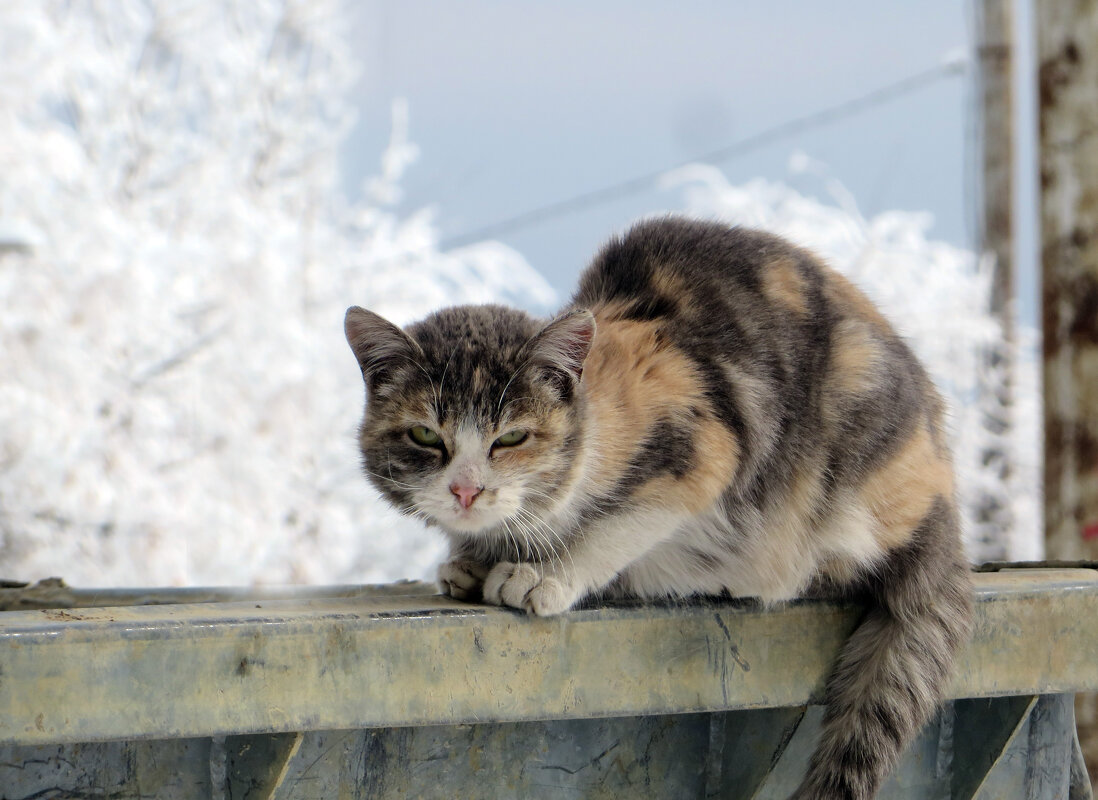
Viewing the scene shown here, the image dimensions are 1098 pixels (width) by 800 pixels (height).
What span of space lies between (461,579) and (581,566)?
0.71 ft

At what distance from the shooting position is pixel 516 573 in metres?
1.73

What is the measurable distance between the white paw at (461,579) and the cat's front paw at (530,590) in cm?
8

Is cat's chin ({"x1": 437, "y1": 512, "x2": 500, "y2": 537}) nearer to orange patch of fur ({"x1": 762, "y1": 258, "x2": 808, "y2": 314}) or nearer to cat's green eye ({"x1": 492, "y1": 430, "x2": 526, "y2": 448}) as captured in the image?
cat's green eye ({"x1": 492, "y1": 430, "x2": 526, "y2": 448})

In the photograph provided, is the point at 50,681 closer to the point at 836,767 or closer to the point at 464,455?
the point at 464,455

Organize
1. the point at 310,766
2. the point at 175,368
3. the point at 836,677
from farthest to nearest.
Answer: the point at 175,368
the point at 836,677
the point at 310,766

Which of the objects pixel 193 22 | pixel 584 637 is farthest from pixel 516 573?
pixel 193 22

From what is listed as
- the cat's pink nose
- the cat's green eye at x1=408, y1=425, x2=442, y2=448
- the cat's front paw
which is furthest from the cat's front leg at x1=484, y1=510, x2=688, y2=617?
the cat's green eye at x1=408, y1=425, x2=442, y2=448

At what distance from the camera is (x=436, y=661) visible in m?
1.54

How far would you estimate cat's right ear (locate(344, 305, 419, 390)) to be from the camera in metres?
1.89

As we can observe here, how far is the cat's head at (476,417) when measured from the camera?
6.00ft

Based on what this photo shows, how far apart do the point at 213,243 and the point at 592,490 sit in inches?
239

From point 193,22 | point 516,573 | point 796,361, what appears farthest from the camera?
point 193,22

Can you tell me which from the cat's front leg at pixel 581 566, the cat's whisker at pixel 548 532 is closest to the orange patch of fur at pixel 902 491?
the cat's front leg at pixel 581 566

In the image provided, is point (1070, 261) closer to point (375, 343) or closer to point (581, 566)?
point (581, 566)
